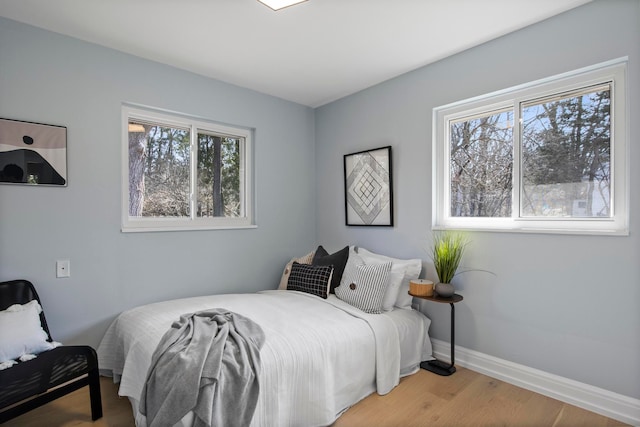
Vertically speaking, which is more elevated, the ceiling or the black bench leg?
the ceiling

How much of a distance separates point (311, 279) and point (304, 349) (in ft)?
3.47

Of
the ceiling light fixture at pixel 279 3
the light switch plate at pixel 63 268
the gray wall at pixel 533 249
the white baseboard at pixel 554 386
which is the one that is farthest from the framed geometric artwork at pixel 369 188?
the light switch plate at pixel 63 268

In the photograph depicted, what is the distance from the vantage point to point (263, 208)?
3432 millimetres

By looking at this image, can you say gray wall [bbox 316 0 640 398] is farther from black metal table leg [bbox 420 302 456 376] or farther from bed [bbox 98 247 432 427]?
bed [bbox 98 247 432 427]

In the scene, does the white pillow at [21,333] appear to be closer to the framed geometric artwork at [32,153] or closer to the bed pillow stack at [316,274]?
the framed geometric artwork at [32,153]

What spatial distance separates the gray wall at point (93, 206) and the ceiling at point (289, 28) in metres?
0.18

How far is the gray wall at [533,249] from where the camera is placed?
1.89 meters

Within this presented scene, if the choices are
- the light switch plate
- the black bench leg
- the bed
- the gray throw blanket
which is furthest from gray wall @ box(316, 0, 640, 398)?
the light switch plate

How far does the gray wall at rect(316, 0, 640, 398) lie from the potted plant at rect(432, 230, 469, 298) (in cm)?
8

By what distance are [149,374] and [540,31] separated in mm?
3090

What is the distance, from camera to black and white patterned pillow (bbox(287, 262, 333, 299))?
9.25 feet

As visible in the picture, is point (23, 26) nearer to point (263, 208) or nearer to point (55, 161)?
point (55, 161)

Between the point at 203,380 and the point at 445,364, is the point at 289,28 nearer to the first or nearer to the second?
the point at 203,380

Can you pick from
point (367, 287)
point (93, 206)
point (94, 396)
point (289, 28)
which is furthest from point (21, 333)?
point (289, 28)
